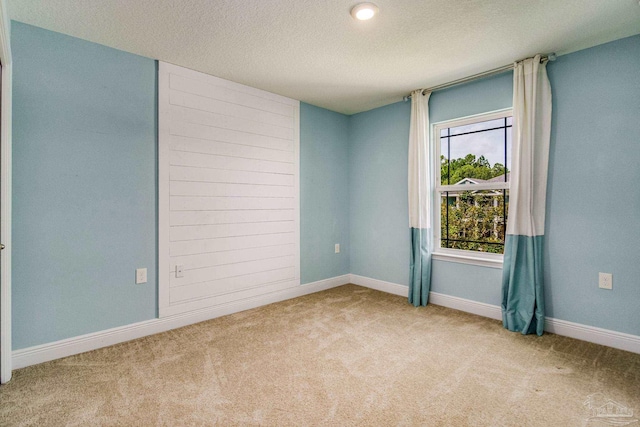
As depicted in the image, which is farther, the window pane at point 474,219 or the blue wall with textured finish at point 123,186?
the window pane at point 474,219

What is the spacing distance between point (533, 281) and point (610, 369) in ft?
2.41

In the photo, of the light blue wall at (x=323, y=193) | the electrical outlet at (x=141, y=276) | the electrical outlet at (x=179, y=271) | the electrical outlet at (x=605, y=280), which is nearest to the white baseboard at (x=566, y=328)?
the electrical outlet at (x=605, y=280)

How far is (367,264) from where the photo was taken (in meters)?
4.23

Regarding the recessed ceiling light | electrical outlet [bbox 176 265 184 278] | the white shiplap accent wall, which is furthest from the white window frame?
electrical outlet [bbox 176 265 184 278]

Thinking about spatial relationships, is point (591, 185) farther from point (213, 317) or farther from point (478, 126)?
point (213, 317)

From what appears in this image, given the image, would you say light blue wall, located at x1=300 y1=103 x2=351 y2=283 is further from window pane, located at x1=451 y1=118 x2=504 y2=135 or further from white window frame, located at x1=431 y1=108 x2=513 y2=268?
window pane, located at x1=451 y1=118 x2=504 y2=135

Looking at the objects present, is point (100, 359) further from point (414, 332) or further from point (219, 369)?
point (414, 332)

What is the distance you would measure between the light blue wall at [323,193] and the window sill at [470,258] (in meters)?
1.32

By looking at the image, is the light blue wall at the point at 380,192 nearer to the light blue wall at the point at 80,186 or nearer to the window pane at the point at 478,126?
the window pane at the point at 478,126

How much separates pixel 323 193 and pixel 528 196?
224 centimetres

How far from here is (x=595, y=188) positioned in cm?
247

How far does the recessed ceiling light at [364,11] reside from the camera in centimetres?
194

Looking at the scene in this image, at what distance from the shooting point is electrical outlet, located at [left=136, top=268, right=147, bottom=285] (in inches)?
103

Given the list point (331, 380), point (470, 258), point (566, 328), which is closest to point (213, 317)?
point (331, 380)
